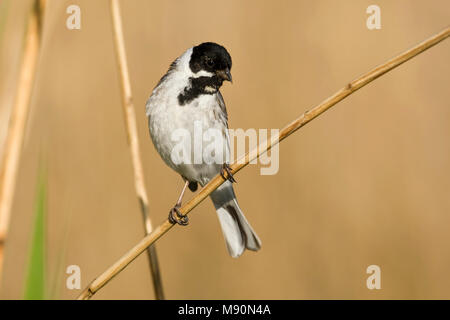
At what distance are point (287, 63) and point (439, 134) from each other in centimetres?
110

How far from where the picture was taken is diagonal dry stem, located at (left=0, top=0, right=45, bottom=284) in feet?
4.82

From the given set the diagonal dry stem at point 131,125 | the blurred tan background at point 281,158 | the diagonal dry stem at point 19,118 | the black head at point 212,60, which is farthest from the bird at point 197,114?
the diagonal dry stem at point 19,118

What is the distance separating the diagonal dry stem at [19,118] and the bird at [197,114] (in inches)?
36.9

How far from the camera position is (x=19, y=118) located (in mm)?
1544

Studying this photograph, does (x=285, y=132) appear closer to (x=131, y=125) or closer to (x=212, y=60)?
(x=131, y=125)

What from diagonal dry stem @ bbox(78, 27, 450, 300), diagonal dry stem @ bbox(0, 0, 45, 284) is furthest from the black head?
diagonal dry stem @ bbox(0, 0, 45, 284)

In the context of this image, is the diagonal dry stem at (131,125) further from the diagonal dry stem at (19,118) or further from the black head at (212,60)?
the black head at (212,60)

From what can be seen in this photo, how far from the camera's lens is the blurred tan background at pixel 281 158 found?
3.34 meters

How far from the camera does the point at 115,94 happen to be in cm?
343

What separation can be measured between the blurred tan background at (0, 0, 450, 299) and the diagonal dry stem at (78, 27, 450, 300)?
1734 mm

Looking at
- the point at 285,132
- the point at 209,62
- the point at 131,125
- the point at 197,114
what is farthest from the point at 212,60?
the point at 285,132

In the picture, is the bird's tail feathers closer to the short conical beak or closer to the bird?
the bird

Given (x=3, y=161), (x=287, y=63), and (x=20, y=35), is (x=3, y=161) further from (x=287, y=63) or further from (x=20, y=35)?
(x=287, y=63)
